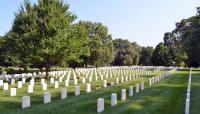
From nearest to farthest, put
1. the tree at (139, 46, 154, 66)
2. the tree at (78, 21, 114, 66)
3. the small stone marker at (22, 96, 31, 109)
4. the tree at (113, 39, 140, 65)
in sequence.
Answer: the small stone marker at (22, 96, 31, 109) → the tree at (78, 21, 114, 66) → the tree at (113, 39, 140, 65) → the tree at (139, 46, 154, 66)

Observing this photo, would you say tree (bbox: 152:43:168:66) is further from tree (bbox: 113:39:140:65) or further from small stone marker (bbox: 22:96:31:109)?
small stone marker (bbox: 22:96:31:109)

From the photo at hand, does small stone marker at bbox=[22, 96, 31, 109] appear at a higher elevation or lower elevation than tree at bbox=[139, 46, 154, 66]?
lower

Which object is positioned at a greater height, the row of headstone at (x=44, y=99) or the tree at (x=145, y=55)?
the tree at (x=145, y=55)

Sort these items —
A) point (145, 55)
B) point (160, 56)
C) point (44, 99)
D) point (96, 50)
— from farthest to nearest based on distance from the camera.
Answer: point (145, 55) < point (160, 56) < point (96, 50) < point (44, 99)

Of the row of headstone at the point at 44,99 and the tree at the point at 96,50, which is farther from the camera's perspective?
the tree at the point at 96,50

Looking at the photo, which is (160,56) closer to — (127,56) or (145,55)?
(127,56)

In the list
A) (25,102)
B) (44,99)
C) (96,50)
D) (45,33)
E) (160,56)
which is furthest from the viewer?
(160,56)

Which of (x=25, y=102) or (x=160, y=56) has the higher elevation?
(x=160, y=56)

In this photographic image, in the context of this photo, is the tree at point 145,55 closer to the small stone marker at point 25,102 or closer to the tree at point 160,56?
the tree at point 160,56

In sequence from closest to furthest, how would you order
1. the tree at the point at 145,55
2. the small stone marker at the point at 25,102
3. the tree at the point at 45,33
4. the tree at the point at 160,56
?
the small stone marker at the point at 25,102
the tree at the point at 45,33
the tree at the point at 160,56
the tree at the point at 145,55

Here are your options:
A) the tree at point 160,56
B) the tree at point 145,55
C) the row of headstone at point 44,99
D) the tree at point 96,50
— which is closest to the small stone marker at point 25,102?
the row of headstone at point 44,99

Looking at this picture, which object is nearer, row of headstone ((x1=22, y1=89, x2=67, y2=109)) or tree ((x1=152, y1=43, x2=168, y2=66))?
row of headstone ((x1=22, y1=89, x2=67, y2=109))

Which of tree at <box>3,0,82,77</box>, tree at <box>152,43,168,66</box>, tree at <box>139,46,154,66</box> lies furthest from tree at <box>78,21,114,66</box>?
tree at <box>3,0,82,77</box>

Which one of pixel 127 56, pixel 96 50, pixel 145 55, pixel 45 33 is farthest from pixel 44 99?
pixel 145 55
